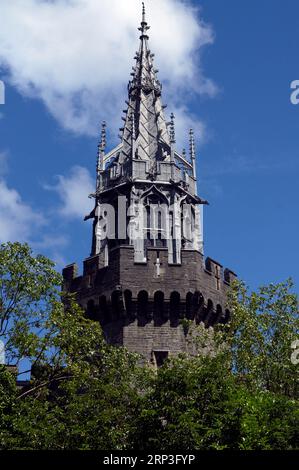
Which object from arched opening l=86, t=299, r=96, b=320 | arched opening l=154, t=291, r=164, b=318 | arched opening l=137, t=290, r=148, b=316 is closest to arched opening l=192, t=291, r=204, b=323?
arched opening l=154, t=291, r=164, b=318

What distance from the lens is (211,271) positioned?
176 feet

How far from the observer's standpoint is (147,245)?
55469mm

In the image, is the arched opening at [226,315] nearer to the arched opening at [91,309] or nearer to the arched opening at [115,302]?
the arched opening at [115,302]

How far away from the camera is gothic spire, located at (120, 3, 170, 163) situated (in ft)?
197

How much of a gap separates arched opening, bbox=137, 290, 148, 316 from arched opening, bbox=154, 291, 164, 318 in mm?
519

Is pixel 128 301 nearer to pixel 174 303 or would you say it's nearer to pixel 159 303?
pixel 159 303

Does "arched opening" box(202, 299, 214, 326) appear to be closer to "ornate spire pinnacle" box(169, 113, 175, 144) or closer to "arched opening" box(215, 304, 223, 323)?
"arched opening" box(215, 304, 223, 323)

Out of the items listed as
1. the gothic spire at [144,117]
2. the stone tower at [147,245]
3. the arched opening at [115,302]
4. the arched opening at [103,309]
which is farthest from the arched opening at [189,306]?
the gothic spire at [144,117]

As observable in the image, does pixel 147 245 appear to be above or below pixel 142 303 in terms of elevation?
above

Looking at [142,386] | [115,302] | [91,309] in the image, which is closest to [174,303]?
[115,302]

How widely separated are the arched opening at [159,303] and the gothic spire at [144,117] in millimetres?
10779

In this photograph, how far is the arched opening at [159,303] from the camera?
51.0 meters

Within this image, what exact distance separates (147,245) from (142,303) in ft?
17.7
